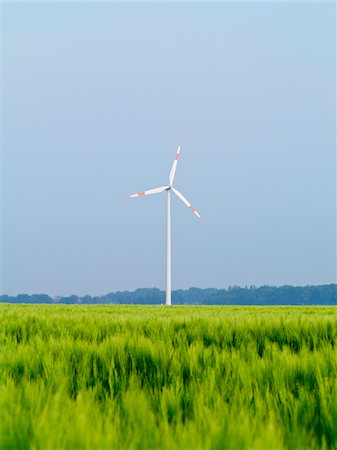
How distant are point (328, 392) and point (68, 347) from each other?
7.91 feet

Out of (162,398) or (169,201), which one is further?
Answer: (169,201)

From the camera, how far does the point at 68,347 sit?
4617 millimetres

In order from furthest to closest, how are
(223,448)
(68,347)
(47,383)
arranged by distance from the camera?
1. (68,347)
2. (47,383)
3. (223,448)

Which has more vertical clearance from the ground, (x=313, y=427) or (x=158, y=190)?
(x=158, y=190)

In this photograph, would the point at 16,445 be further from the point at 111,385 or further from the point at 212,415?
the point at 111,385

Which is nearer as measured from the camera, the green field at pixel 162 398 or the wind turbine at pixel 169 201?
the green field at pixel 162 398

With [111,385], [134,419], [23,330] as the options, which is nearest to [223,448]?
[134,419]

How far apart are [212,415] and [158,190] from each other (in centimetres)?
3439

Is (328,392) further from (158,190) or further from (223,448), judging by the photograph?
(158,190)

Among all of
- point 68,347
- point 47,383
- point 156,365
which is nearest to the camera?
point 47,383

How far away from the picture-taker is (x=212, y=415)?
7.87ft

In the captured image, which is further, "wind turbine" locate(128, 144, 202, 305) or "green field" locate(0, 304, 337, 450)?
"wind turbine" locate(128, 144, 202, 305)

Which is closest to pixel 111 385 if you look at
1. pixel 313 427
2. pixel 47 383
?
pixel 47 383

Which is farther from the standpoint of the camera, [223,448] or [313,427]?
[313,427]
